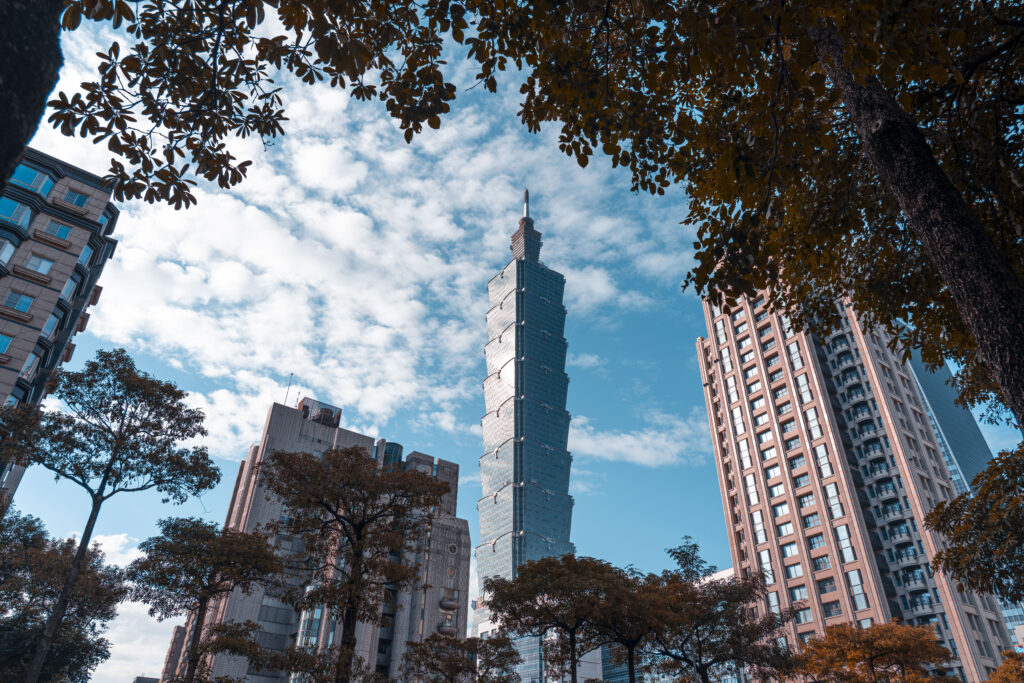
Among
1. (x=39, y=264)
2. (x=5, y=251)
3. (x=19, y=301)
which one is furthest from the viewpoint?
(x=39, y=264)

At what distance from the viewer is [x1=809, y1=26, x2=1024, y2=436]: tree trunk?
15.2 feet

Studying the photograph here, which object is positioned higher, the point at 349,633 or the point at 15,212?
the point at 15,212

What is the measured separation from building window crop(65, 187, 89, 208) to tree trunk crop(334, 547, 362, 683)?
41.1 m

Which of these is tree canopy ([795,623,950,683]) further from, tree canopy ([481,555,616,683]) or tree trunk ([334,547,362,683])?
tree trunk ([334,547,362,683])

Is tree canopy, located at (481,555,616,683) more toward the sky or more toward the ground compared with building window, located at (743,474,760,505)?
more toward the ground

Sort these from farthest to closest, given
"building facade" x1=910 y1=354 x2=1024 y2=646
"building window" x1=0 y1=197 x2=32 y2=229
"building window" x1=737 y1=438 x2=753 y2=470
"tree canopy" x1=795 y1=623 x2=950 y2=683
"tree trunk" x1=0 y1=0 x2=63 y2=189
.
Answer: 1. "building facade" x1=910 y1=354 x2=1024 y2=646
2. "building window" x1=737 y1=438 x2=753 y2=470
3. "building window" x1=0 y1=197 x2=32 y2=229
4. "tree canopy" x1=795 y1=623 x2=950 y2=683
5. "tree trunk" x1=0 y1=0 x2=63 y2=189

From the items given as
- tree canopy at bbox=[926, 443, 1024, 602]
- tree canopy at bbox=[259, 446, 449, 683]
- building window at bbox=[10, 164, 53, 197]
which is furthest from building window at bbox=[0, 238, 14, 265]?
tree canopy at bbox=[926, 443, 1024, 602]

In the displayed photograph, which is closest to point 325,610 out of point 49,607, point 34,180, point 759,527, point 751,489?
point 49,607

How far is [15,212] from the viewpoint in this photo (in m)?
40.2

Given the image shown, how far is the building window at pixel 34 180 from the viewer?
41.5 metres

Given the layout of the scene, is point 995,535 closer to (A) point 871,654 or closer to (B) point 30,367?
(A) point 871,654

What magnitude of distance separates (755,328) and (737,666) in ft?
172

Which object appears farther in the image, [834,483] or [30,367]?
[834,483]

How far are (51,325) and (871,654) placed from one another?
185 feet
